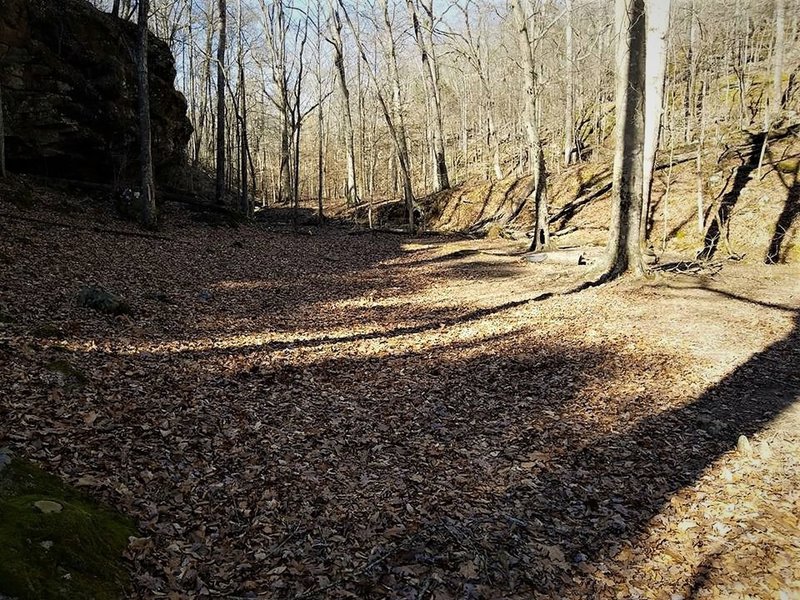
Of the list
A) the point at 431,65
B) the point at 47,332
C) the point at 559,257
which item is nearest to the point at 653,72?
the point at 559,257

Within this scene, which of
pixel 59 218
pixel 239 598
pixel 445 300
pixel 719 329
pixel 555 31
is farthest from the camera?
pixel 555 31

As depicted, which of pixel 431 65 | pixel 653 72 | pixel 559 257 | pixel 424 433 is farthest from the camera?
pixel 431 65

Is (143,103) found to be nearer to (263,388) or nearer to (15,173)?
(15,173)

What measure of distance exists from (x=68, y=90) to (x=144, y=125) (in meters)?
4.31

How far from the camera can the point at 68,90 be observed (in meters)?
16.7

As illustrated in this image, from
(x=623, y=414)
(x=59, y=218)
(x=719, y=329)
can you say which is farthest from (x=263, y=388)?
(x=59, y=218)

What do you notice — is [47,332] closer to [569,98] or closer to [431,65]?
[569,98]

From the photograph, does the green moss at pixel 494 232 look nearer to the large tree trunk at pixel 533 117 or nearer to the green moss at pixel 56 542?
the large tree trunk at pixel 533 117

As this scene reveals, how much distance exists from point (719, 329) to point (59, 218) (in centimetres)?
1630

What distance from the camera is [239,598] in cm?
325

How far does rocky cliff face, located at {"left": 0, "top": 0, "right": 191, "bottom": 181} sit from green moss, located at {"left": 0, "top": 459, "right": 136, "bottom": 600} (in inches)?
648

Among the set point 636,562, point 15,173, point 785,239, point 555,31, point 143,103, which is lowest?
point 636,562

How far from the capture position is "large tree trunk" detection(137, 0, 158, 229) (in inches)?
578

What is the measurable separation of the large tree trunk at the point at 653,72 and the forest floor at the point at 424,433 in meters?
3.93
